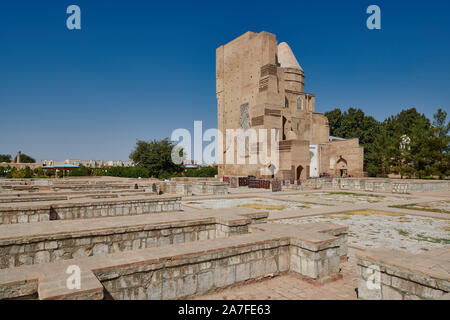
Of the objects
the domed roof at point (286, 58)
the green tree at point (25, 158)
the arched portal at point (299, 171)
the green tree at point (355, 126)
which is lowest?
the arched portal at point (299, 171)

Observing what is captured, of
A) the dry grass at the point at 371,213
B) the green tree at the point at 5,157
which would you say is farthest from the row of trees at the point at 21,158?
the dry grass at the point at 371,213

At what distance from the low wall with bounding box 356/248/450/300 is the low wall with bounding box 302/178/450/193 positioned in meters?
19.1

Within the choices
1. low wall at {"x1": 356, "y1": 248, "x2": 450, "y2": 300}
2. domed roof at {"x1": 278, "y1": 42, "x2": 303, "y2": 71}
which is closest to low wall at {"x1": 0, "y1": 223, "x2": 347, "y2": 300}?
low wall at {"x1": 356, "y1": 248, "x2": 450, "y2": 300}

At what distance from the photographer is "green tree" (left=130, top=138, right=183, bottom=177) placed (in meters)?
40.7

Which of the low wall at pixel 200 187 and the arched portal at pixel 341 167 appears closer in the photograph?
the low wall at pixel 200 187

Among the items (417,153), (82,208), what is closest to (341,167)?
(417,153)

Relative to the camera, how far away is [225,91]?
144 feet

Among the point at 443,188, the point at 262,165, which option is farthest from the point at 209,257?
the point at 262,165

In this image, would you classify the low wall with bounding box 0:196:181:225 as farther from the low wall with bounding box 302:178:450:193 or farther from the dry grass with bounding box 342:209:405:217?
the low wall with bounding box 302:178:450:193

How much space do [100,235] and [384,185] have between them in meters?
21.9

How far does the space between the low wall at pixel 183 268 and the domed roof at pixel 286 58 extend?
47867 millimetres

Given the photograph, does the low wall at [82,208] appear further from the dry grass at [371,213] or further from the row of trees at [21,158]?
the row of trees at [21,158]

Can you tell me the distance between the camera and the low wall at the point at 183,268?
2.79 m
